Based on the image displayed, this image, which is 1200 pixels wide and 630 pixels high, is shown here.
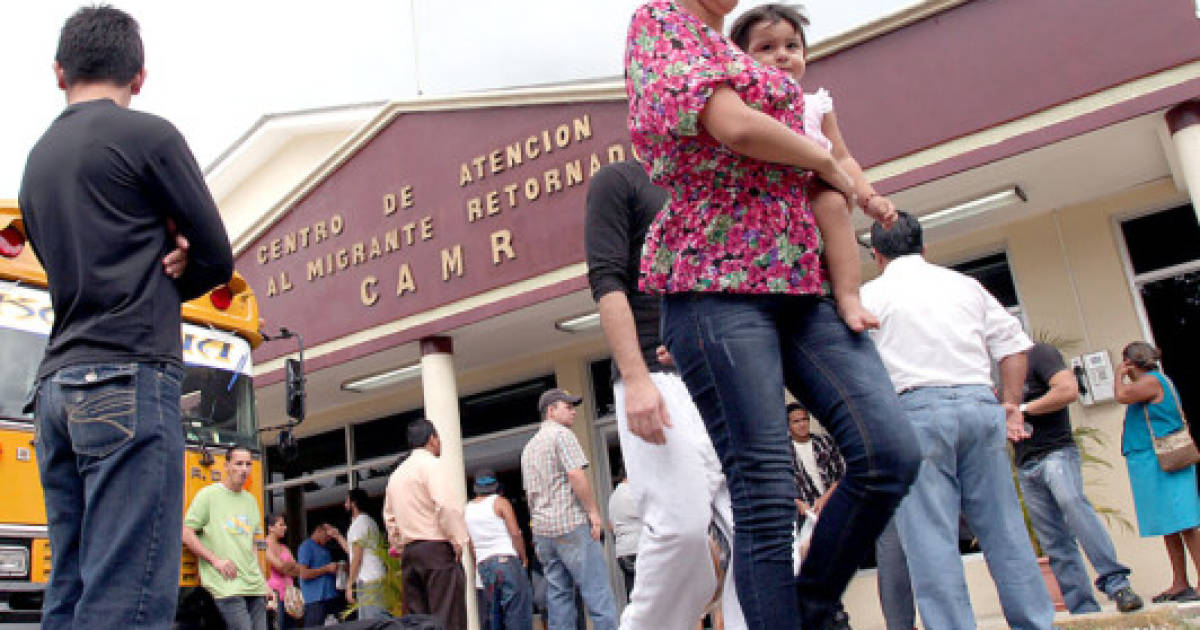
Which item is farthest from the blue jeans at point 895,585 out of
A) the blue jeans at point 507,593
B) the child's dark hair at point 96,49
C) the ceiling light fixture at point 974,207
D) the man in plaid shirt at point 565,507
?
the ceiling light fixture at point 974,207

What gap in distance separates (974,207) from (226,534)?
7179 millimetres

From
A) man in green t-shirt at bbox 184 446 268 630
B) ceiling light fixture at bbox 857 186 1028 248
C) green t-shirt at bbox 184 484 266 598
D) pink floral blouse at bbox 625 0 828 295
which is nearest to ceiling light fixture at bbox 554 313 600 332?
ceiling light fixture at bbox 857 186 1028 248

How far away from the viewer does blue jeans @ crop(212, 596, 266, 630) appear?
21.3 ft

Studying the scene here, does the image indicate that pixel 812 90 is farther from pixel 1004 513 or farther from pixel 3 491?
pixel 3 491

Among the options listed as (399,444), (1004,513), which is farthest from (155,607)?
(399,444)

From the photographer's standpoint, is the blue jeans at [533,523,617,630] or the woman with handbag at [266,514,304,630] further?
the woman with handbag at [266,514,304,630]

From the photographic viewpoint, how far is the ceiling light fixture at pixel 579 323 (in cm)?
1132

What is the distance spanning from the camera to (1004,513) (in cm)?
387

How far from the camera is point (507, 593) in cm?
763

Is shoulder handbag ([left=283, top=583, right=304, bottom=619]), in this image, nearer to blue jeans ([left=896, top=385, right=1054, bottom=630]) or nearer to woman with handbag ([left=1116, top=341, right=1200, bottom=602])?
blue jeans ([left=896, top=385, right=1054, bottom=630])

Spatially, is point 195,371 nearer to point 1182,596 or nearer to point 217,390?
point 217,390

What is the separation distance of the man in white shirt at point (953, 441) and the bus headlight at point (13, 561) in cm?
461

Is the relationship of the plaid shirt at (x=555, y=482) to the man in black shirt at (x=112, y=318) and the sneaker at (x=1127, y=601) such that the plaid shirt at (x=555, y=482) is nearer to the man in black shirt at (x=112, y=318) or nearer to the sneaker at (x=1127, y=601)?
the sneaker at (x=1127, y=601)

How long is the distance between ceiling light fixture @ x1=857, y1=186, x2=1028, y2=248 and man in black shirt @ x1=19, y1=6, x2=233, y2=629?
299 inches
